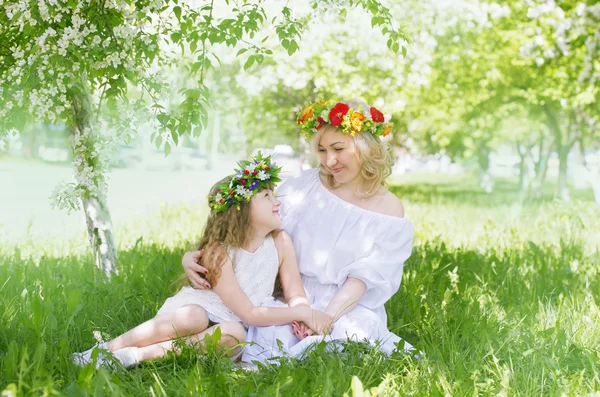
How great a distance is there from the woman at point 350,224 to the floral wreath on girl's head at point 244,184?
0.46 m

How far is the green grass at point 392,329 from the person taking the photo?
3080 mm

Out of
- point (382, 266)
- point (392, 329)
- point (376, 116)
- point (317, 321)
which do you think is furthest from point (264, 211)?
point (392, 329)

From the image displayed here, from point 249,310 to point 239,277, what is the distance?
0.22 metres

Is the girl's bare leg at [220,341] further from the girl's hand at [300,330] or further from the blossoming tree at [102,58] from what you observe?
the blossoming tree at [102,58]

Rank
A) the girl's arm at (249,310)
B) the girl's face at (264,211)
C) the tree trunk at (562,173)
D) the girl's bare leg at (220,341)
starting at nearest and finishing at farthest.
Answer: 1. the girl's bare leg at (220,341)
2. the girl's arm at (249,310)
3. the girl's face at (264,211)
4. the tree trunk at (562,173)

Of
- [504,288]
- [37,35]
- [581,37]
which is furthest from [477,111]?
[37,35]

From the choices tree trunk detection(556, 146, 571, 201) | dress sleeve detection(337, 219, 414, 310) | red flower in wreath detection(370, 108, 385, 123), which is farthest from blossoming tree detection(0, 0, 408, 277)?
tree trunk detection(556, 146, 571, 201)

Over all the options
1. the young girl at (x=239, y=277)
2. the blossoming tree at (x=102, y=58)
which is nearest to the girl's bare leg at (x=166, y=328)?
the young girl at (x=239, y=277)

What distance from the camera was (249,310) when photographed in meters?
3.76

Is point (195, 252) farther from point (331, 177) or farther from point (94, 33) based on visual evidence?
point (94, 33)

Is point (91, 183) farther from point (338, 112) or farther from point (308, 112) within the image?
point (338, 112)

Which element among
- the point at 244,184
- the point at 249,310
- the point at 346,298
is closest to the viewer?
the point at 249,310

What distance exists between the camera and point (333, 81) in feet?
51.6

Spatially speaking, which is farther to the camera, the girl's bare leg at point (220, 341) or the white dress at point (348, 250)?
the white dress at point (348, 250)
